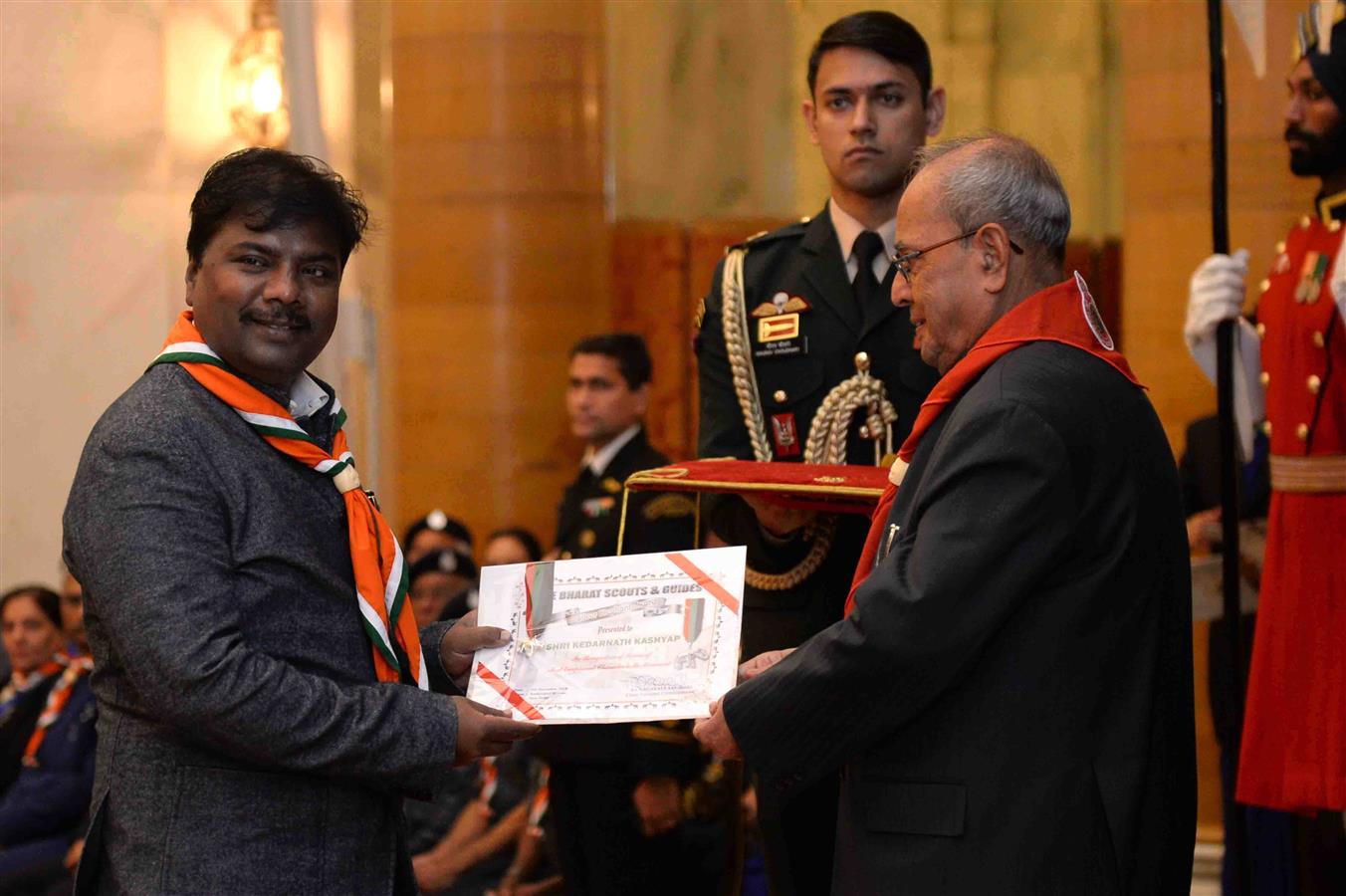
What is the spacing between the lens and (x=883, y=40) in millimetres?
3818

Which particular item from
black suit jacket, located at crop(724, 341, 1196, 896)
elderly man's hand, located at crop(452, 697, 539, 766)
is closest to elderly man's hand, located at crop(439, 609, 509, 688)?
elderly man's hand, located at crop(452, 697, 539, 766)

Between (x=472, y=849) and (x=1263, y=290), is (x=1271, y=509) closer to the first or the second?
(x=1263, y=290)

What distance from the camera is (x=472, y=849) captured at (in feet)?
17.4

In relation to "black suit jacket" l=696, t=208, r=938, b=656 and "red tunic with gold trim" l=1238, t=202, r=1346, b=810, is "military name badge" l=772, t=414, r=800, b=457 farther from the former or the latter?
"red tunic with gold trim" l=1238, t=202, r=1346, b=810

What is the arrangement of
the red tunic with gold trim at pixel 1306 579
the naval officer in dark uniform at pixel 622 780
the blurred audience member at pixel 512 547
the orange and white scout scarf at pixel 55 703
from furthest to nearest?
the blurred audience member at pixel 512 547 < the orange and white scout scarf at pixel 55 703 < the naval officer in dark uniform at pixel 622 780 < the red tunic with gold trim at pixel 1306 579

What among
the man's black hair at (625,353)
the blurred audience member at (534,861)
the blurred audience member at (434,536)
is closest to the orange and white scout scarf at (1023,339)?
the blurred audience member at (534,861)

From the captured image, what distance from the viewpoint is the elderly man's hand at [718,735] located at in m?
2.79

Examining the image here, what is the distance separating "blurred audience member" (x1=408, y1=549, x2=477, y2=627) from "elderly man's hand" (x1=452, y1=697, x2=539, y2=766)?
2880 millimetres

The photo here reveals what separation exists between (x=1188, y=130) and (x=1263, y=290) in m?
2.18

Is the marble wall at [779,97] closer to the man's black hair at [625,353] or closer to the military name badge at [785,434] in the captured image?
the man's black hair at [625,353]

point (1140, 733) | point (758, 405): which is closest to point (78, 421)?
point (758, 405)

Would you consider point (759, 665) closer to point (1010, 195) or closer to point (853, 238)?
point (1010, 195)

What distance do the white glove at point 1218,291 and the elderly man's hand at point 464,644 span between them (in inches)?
93.0

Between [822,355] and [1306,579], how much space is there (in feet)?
4.63
